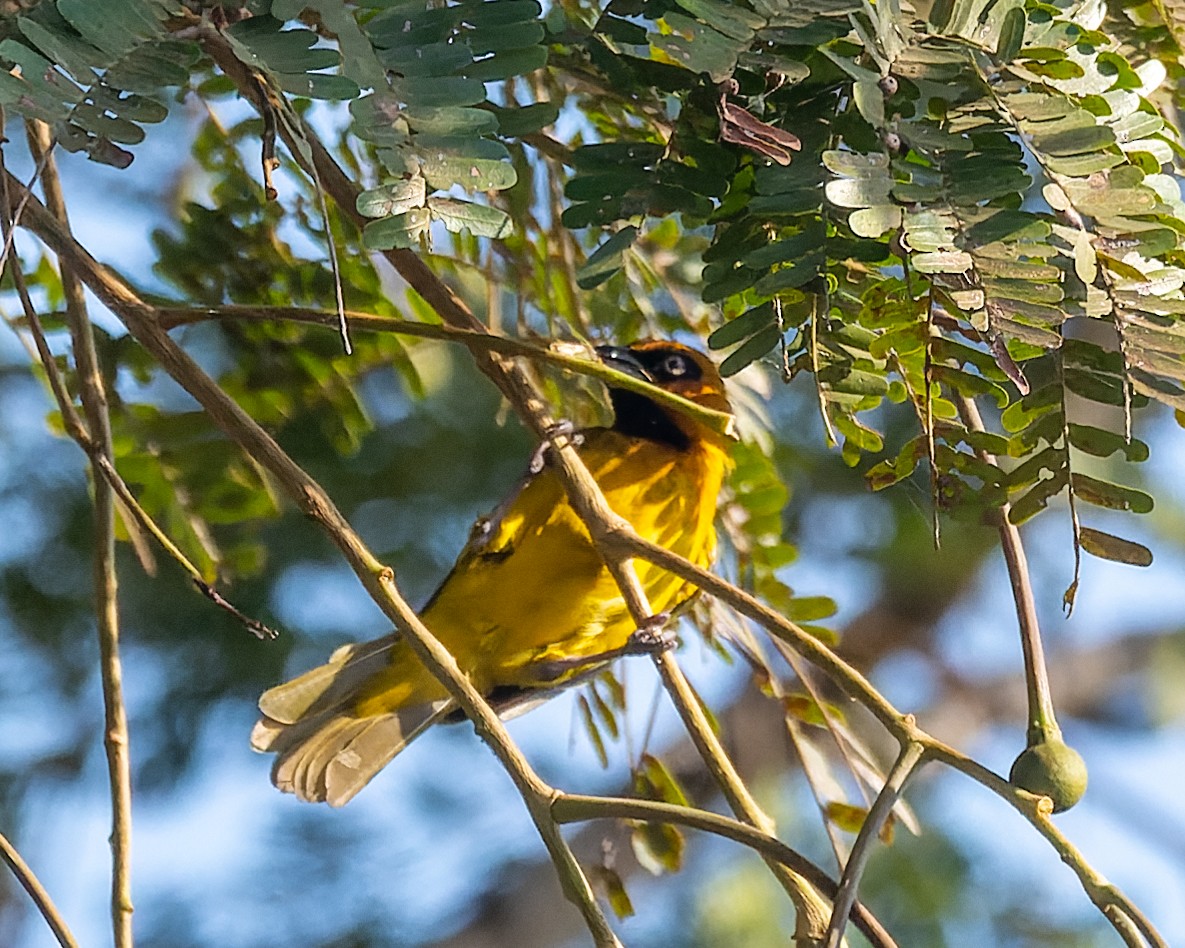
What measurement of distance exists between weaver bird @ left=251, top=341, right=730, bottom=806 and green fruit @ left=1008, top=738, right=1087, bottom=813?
2.77ft

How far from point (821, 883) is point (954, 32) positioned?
17.0 inches

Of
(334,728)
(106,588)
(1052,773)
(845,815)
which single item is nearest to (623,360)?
(334,728)

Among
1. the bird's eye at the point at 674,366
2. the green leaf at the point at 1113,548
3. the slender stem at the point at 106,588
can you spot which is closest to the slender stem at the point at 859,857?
the green leaf at the point at 1113,548

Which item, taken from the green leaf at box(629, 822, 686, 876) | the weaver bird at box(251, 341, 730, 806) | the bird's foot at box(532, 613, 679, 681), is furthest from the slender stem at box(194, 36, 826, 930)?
the weaver bird at box(251, 341, 730, 806)

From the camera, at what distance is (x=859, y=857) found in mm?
713

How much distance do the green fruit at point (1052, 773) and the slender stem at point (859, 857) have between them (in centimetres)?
7

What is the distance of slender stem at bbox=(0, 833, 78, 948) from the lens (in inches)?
34.2

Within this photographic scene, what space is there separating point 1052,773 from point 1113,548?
138mm

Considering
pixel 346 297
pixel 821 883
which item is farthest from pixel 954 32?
pixel 346 297

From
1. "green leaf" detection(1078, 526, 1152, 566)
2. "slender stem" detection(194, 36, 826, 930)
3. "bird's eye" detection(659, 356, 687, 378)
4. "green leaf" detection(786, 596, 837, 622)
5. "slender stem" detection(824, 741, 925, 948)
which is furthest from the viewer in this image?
"bird's eye" detection(659, 356, 687, 378)

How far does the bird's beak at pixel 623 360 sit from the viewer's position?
172 centimetres

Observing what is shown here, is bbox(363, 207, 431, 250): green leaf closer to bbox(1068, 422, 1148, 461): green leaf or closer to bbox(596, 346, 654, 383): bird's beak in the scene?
bbox(1068, 422, 1148, 461): green leaf

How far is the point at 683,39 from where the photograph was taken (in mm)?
782

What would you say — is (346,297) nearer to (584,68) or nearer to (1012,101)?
(584,68)
